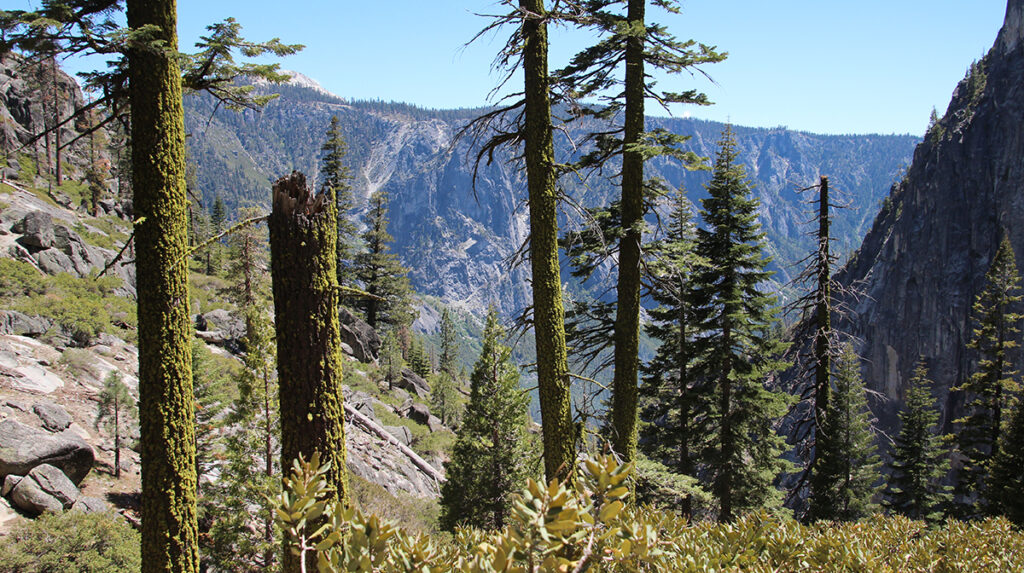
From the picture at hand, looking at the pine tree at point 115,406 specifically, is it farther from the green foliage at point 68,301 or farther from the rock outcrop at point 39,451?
the green foliage at point 68,301

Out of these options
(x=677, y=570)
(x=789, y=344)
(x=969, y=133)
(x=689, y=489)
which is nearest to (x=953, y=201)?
(x=969, y=133)

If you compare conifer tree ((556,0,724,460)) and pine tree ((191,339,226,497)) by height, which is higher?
conifer tree ((556,0,724,460))

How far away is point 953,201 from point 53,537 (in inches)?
3889

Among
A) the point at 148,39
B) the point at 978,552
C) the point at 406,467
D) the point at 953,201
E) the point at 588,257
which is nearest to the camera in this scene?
the point at 978,552

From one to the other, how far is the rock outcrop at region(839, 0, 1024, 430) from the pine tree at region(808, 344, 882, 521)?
43.4 metres

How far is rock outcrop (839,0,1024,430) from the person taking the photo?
6575 cm

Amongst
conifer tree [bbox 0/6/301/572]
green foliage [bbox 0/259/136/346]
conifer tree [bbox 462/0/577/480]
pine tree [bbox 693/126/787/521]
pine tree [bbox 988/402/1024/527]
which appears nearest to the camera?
conifer tree [bbox 0/6/301/572]

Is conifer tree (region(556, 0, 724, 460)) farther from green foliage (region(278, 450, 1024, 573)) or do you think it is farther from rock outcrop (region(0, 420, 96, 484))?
rock outcrop (region(0, 420, 96, 484))

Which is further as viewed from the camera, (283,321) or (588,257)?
(588,257)

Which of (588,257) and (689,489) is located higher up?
(588,257)

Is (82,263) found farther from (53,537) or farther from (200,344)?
(53,537)

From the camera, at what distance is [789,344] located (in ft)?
41.5

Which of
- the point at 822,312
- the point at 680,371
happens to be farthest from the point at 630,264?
the point at 680,371

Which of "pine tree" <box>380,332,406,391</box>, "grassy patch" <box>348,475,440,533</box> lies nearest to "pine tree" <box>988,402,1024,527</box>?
"grassy patch" <box>348,475,440,533</box>
